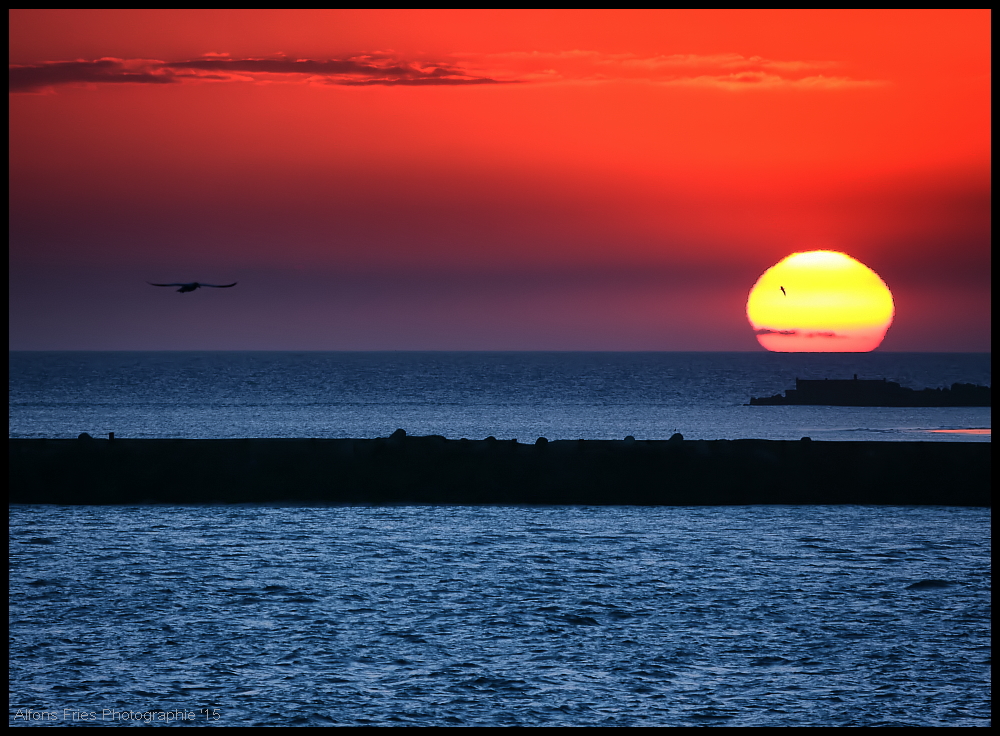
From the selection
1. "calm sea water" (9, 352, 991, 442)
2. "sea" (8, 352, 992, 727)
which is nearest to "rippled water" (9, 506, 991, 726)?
"sea" (8, 352, 992, 727)

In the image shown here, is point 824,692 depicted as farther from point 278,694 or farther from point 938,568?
point 938,568

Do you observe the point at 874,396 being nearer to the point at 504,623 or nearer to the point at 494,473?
the point at 494,473

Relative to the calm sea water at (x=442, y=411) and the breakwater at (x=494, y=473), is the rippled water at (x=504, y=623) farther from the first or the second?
the calm sea water at (x=442, y=411)

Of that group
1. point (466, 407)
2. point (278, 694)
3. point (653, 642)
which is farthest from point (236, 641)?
point (466, 407)

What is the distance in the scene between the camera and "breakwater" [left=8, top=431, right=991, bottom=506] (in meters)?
31.9

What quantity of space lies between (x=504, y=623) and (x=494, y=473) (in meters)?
15.9

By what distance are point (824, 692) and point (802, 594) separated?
19.0 ft

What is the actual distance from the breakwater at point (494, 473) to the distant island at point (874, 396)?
222 feet

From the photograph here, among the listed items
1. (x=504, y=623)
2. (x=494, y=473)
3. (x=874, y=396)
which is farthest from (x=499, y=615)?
(x=874, y=396)

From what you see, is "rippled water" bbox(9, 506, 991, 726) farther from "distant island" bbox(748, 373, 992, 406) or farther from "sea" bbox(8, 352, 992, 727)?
"distant island" bbox(748, 373, 992, 406)

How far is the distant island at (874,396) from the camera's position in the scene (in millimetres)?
98562

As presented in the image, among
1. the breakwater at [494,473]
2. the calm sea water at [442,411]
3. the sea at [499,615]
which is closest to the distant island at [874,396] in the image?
the calm sea water at [442,411]

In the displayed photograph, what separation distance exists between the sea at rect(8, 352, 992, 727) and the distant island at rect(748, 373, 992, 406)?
235 feet

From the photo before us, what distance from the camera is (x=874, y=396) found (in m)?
101
